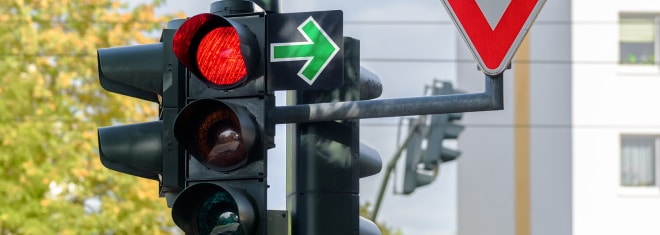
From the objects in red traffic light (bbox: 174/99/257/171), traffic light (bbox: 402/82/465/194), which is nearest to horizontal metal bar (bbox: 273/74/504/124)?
red traffic light (bbox: 174/99/257/171)

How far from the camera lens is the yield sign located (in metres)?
4.23

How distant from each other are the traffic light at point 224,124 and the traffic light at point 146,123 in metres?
0.11

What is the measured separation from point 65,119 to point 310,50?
53.6 ft

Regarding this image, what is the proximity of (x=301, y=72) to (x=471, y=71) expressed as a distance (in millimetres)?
26773

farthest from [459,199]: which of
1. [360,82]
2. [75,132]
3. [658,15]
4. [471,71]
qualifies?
[360,82]

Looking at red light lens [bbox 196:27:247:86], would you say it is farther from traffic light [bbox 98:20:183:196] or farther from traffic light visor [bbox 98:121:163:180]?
traffic light visor [bbox 98:121:163:180]

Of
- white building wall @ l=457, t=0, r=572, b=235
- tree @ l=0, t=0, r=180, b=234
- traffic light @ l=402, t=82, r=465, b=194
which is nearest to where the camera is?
tree @ l=0, t=0, r=180, b=234

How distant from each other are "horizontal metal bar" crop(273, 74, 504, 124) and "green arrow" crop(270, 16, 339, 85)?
118 mm

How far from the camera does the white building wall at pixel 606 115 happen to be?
26.4m

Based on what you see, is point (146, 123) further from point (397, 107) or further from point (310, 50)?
point (397, 107)

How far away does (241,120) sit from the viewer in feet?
13.8

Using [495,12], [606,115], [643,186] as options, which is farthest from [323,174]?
[606,115]

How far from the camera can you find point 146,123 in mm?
4566

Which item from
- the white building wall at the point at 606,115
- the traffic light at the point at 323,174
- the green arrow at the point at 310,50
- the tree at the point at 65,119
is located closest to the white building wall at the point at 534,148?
the white building wall at the point at 606,115
